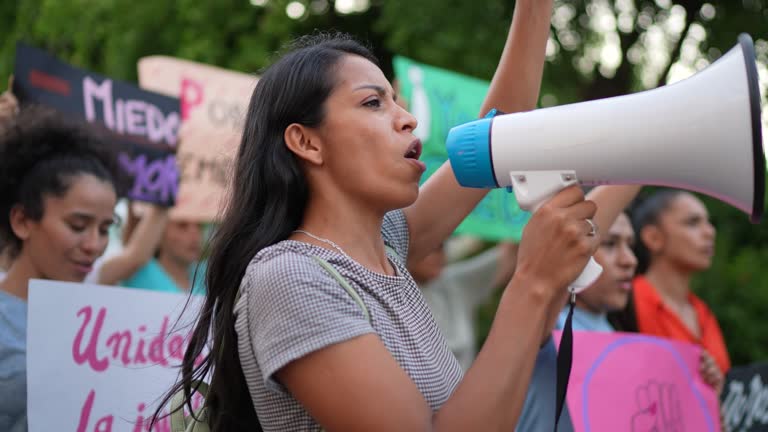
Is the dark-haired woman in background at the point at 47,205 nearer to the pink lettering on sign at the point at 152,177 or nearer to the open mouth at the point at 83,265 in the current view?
the open mouth at the point at 83,265

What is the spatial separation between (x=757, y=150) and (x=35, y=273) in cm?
186

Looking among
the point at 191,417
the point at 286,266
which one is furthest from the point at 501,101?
the point at 191,417

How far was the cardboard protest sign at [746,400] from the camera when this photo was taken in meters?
2.87

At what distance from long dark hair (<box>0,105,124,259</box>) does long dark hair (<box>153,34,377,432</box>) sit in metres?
1.04

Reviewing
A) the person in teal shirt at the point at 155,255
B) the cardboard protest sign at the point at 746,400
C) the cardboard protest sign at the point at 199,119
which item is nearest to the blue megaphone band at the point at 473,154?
the person in teal shirt at the point at 155,255

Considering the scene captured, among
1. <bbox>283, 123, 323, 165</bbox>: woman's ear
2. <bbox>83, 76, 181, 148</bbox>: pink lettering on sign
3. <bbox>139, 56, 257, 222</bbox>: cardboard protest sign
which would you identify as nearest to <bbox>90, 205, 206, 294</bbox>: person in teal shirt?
<bbox>139, 56, 257, 222</bbox>: cardboard protest sign

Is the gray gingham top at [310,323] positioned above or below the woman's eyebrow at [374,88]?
below

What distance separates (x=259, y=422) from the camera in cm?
149

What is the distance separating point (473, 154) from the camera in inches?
57.5

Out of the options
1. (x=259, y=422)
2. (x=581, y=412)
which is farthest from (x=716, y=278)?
(x=259, y=422)

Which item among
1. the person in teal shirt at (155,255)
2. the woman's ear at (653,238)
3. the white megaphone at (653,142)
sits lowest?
the person in teal shirt at (155,255)

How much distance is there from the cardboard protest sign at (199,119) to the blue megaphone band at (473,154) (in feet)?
8.45

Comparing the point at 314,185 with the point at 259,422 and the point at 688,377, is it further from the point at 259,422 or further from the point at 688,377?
the point at 688,377

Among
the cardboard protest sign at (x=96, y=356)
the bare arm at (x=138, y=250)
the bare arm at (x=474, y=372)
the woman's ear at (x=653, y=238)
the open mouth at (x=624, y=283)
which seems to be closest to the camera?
the bare arm at (x=474, y=372)
